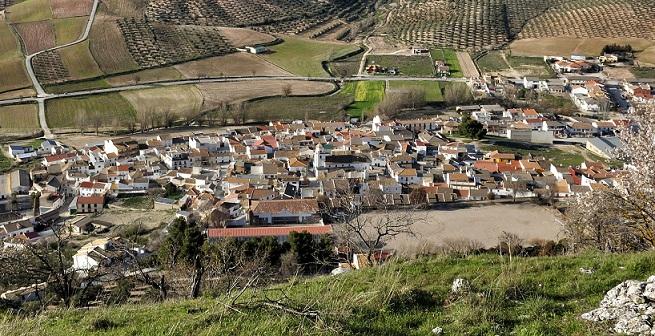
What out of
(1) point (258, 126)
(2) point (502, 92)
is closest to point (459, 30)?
(2) point (502, 92)

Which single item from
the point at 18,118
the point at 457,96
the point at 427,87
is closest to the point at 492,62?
the point at 427,87

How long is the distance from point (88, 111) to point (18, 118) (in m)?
4.36

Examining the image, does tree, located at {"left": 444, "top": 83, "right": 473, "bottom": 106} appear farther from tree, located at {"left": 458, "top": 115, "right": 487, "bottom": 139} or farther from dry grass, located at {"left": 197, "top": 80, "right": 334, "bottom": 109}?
dry grass, located at {"left": 197, "top": 80, "right": 334, "bottom": 109}

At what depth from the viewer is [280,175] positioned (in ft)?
98.1

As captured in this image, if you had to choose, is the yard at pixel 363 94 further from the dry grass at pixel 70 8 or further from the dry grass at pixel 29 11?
the dry grass at pixel 29 11

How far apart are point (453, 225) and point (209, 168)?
13.4m

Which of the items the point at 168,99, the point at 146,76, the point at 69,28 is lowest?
the point at 168,99

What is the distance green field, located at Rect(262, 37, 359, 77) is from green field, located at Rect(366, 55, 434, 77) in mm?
4148

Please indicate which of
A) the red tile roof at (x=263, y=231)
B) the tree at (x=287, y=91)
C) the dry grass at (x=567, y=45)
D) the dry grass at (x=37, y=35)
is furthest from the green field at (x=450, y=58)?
the dry grass at (x=37, y=35)

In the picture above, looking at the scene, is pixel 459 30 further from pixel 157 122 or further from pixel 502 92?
pixel 157 122

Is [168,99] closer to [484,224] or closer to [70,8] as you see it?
[70,8]

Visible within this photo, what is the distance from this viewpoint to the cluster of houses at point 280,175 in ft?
81.8

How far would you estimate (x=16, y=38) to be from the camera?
56.7 meters

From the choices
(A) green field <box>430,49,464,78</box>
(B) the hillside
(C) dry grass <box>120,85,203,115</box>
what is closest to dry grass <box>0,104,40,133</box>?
(C) dry grass <box>120,85,203,115</box>
